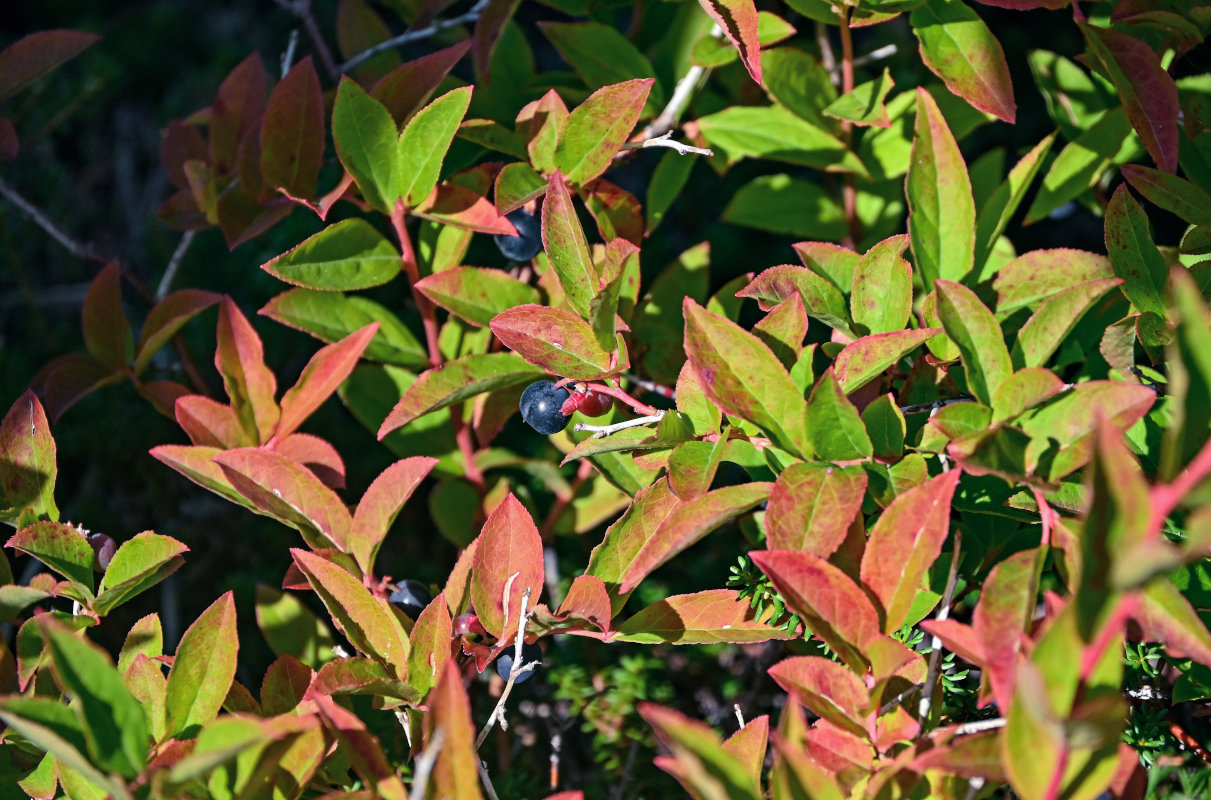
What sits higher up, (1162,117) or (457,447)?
(1162,117)

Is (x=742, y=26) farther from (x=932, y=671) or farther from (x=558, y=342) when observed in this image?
(x=932, y=671)

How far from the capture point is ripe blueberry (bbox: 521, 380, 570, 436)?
1050 mm

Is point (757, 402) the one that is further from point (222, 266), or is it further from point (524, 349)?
point (222, 266)

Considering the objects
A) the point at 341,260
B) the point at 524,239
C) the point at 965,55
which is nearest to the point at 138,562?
the point at 341,260

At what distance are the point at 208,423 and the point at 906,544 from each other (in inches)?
32.5

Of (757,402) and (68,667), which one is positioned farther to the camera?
(757,402)

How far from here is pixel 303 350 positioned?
1.92 meters

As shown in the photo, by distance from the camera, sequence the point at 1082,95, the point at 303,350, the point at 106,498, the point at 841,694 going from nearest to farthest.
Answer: the point at 841,694
the point at 1082,95
the point at 106,498
the point at 303,350

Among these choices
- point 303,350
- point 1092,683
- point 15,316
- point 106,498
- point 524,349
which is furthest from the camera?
point 15,316

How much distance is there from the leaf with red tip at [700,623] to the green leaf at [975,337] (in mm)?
290

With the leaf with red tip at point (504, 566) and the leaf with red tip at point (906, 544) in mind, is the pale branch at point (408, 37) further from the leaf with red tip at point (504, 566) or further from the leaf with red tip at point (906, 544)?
the leaf with red tip at point (906, 544)

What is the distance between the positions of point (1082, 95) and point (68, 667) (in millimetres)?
1432

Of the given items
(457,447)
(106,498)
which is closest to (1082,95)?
(457,447)

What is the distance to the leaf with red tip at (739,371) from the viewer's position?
82 centimetres
